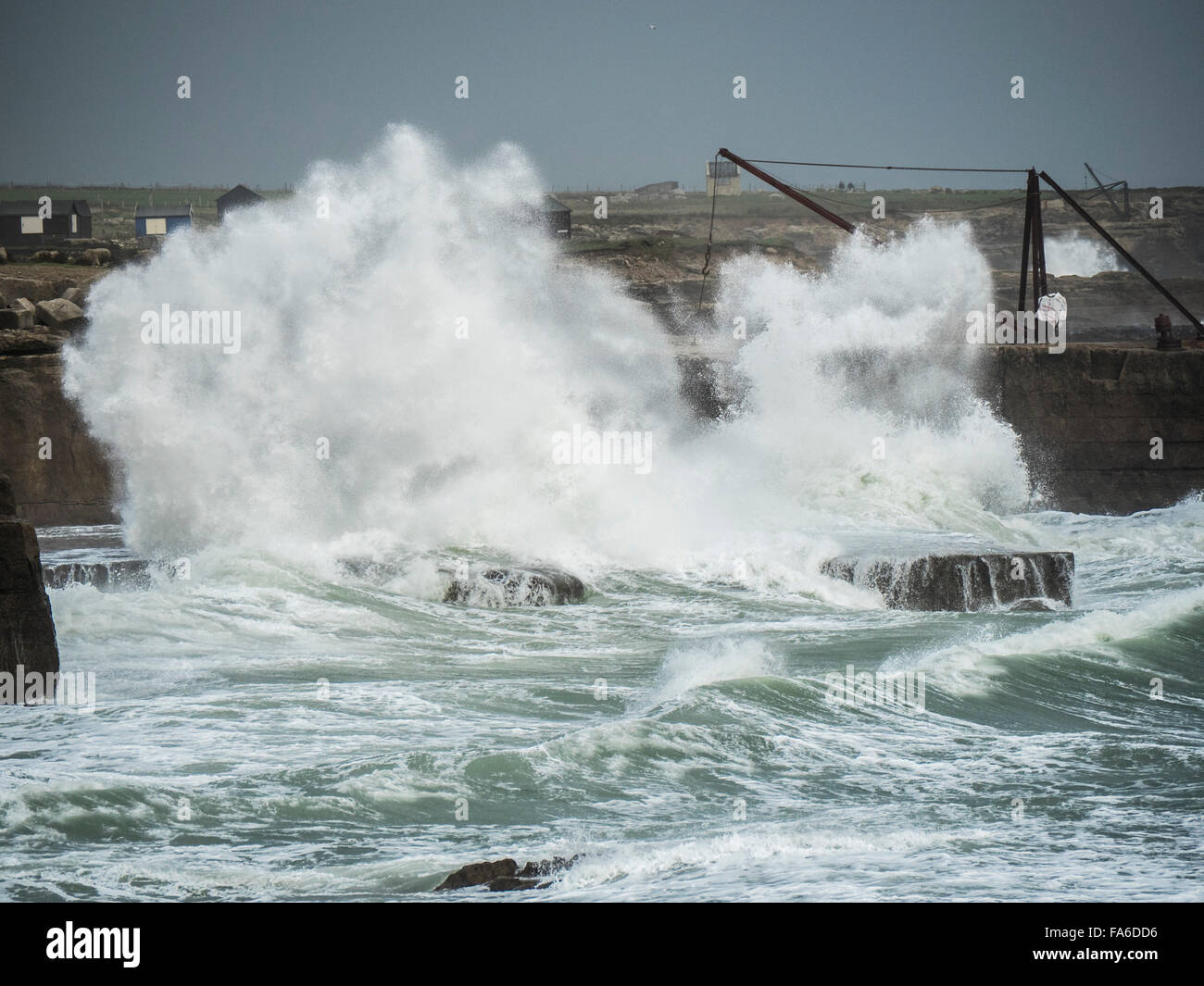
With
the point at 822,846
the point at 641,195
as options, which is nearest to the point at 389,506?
the point at 822,846

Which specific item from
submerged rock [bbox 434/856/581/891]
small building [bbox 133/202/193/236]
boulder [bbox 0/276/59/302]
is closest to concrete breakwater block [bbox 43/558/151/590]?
submerged rock [bbox 434/856/581/891]

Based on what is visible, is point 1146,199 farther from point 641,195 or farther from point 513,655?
point 513,655

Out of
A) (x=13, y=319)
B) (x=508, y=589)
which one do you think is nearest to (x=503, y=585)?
(x=508, y=589)

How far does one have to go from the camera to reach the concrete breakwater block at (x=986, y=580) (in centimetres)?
1330

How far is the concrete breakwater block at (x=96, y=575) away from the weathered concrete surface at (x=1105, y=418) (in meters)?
15.3

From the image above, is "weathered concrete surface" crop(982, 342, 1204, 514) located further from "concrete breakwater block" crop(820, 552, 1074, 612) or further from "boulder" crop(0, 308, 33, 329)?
"boulder" crop(0, 308, 33, 329)

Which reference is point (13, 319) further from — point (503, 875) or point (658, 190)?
→ point (658, 190)

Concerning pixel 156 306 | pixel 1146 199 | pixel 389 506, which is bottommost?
pixel 389 506

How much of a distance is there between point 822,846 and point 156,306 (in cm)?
1323

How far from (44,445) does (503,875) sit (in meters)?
16.4

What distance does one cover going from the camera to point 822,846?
6.18m

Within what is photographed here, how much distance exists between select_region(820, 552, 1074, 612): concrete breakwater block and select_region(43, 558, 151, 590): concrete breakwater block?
24.4ft

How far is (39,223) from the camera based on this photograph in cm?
4338

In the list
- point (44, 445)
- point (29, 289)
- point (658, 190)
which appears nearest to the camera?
point (44, 445)
